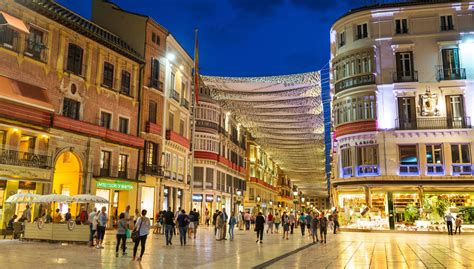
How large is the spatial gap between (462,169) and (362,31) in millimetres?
13197

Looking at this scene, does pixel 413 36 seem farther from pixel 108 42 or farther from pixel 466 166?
pixel 108 42

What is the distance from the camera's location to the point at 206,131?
53469 mm

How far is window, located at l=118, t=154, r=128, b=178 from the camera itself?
112ft

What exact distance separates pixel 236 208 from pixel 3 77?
144 feet

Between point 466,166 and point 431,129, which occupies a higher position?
point 431,129

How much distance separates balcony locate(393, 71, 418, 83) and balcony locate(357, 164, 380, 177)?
7037 millimetres

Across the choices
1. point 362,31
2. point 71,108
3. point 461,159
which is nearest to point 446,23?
point 362,31

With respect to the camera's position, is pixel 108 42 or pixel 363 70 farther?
pixel 363 70

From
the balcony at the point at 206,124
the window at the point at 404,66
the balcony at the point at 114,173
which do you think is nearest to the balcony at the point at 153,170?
the balcony at the point at 114,173

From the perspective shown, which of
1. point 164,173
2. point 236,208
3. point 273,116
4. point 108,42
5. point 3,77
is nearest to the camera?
point 3,77

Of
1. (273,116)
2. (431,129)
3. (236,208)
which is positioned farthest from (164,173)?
(236,208)

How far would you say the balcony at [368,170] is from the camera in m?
34.6

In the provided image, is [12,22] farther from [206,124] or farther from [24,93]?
[206,124]

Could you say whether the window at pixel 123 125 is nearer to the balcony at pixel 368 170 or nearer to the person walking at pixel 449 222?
the balcony at pixel 368 170
